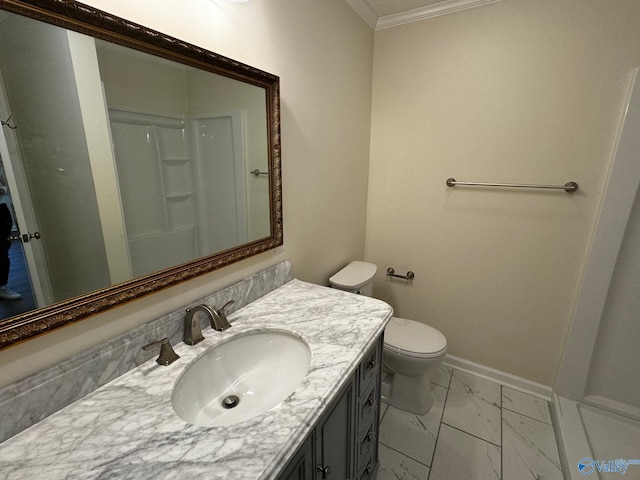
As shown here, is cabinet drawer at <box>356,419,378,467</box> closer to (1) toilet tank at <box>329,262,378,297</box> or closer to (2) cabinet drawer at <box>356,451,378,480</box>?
(2) cabinet drawer at <box>356,451,378,480</box>

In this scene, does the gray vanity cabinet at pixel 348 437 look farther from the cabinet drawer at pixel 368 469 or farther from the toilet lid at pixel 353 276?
the toilet lid at pixel 353 276

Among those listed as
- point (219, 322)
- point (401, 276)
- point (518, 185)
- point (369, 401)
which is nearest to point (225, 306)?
point (219, 322)

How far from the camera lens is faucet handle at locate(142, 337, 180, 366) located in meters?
0.83

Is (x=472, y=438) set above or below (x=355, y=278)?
below

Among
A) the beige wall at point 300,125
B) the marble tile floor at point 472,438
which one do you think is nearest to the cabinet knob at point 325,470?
the beige wall at point 300,125

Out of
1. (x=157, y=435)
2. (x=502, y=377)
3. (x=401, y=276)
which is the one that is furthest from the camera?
(x=401, y=276)

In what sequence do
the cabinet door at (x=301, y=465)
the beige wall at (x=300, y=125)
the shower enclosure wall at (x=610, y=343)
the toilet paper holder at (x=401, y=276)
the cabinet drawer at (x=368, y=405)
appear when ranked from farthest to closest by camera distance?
1. the toilet paper holder at (x=401, y=276)
2. the shower enclosure wall at (x=610, y=343)
3. the cabinet drawer at (x=368, y=405)
4. the beige wall at (x=300, y=125)
5. the cabinet door at (x=301, y=465)

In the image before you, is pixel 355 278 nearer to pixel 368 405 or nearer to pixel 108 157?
pixel 368 405

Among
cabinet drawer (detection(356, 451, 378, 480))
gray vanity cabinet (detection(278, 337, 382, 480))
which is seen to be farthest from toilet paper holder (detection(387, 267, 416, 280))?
cabinet drawer (detection(356, 451, 378, 480))

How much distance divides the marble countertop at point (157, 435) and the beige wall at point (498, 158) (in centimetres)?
134

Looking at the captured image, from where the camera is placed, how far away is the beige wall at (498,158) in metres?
1.45

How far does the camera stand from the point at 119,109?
77 centimetres

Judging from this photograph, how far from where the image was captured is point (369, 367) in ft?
3.50

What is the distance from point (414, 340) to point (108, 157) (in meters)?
1.62
